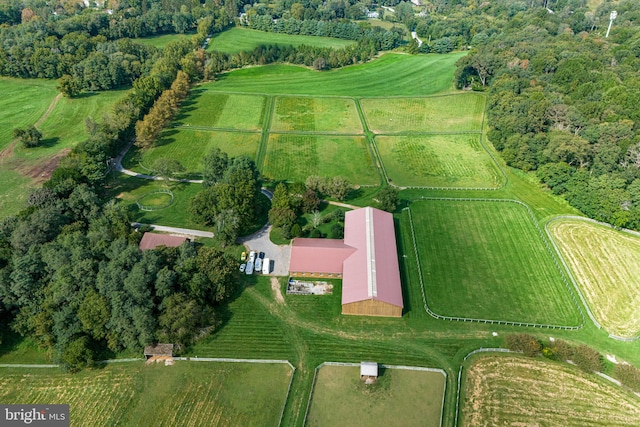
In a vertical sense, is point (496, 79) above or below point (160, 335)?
above

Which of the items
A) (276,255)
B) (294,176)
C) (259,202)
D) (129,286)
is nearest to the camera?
(129,286)

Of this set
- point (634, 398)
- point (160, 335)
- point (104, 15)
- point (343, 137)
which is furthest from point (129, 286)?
point (104, 15)

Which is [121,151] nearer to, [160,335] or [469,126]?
[160,335]

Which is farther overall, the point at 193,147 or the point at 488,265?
the point at 193,147

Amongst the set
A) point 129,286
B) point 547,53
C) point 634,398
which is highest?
point 547,53

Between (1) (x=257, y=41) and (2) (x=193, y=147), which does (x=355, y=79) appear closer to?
(1) (x=257, y=41)

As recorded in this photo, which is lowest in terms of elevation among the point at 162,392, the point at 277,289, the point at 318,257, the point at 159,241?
the point at 162,392

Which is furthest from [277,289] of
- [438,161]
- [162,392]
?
[438,161]
